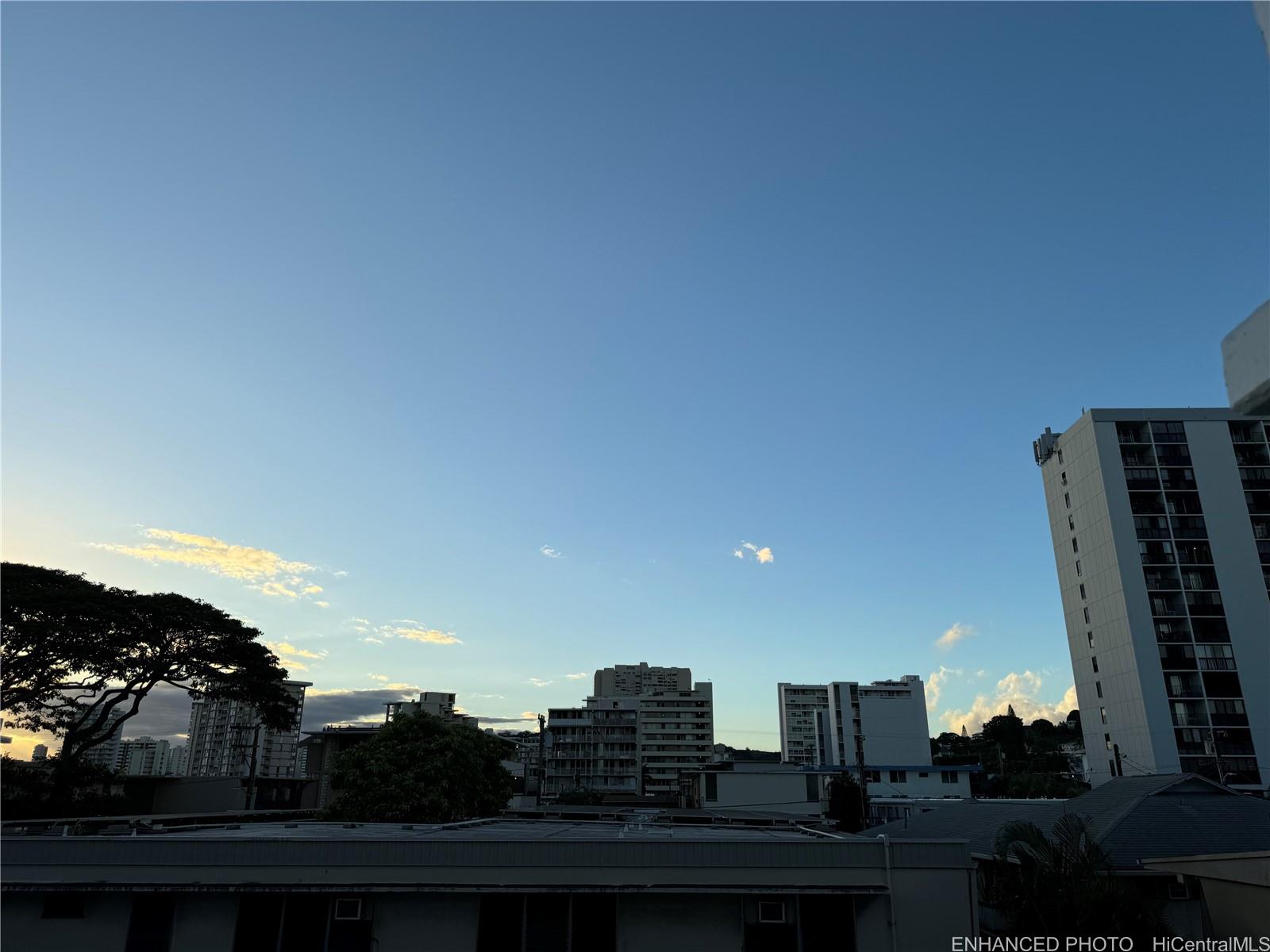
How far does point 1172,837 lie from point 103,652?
4935 centimetres

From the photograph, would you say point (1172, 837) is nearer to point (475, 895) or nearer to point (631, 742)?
point (475, 895)

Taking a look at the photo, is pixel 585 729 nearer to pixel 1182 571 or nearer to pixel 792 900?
pixel 1182 571

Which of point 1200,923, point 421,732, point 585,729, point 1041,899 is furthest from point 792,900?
point 585,729

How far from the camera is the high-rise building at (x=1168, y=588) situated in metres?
70.1

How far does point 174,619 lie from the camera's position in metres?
46.5

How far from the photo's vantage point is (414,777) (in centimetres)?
4075

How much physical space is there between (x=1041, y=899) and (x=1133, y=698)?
65.7m

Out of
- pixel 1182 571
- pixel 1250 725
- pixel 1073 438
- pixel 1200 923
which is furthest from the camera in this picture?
pixel 1073 438

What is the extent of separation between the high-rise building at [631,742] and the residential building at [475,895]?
95.5 metres

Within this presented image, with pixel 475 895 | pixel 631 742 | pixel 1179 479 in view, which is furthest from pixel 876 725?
pixel 475 895

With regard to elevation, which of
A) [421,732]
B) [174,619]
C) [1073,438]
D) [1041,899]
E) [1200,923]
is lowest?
[1200,923]

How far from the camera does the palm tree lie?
17.4 meters

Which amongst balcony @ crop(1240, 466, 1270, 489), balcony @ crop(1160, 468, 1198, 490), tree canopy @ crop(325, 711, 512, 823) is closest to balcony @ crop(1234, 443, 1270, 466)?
balcony @ crop(1240, 466, 1270, 489)

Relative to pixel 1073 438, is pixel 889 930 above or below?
below
